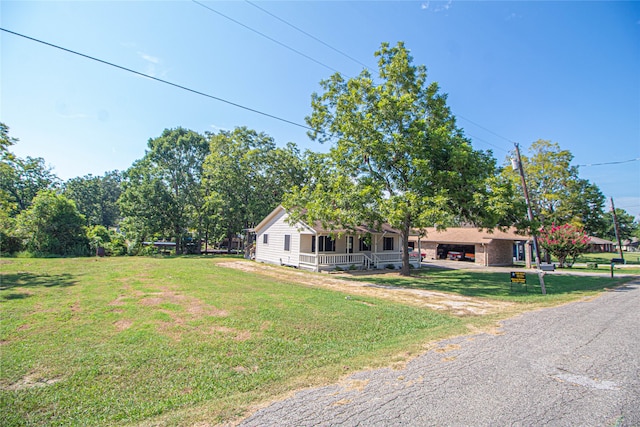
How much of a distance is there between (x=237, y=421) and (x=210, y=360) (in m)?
1.83

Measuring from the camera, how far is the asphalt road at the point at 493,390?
3.33 meters

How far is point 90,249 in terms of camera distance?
1070 inches

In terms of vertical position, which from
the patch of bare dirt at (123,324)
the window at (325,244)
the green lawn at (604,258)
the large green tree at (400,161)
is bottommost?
the patch of bare dirt at (123,324)

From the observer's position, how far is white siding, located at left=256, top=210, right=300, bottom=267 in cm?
2088

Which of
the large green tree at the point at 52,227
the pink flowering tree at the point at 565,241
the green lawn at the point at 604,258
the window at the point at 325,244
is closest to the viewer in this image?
the window at the point at 325,244

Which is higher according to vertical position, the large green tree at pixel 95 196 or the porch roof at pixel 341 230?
the large green tree at pixel 95 196

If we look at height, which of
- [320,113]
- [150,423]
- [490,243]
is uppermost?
[320,113]

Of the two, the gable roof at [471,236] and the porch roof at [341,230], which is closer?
the porch roof at [341,230]

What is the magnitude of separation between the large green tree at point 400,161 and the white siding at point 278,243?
11.1 feet

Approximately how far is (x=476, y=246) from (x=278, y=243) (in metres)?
19.4

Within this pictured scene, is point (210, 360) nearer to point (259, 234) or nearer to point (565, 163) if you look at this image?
point (259, 234)

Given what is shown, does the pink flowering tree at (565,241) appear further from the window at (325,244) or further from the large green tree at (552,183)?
the window at (325,244)

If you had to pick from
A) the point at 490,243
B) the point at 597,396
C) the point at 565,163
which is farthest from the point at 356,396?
the point at 565,163

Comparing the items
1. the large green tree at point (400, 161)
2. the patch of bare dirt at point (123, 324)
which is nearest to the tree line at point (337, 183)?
the large green tree at point (400, 161)
